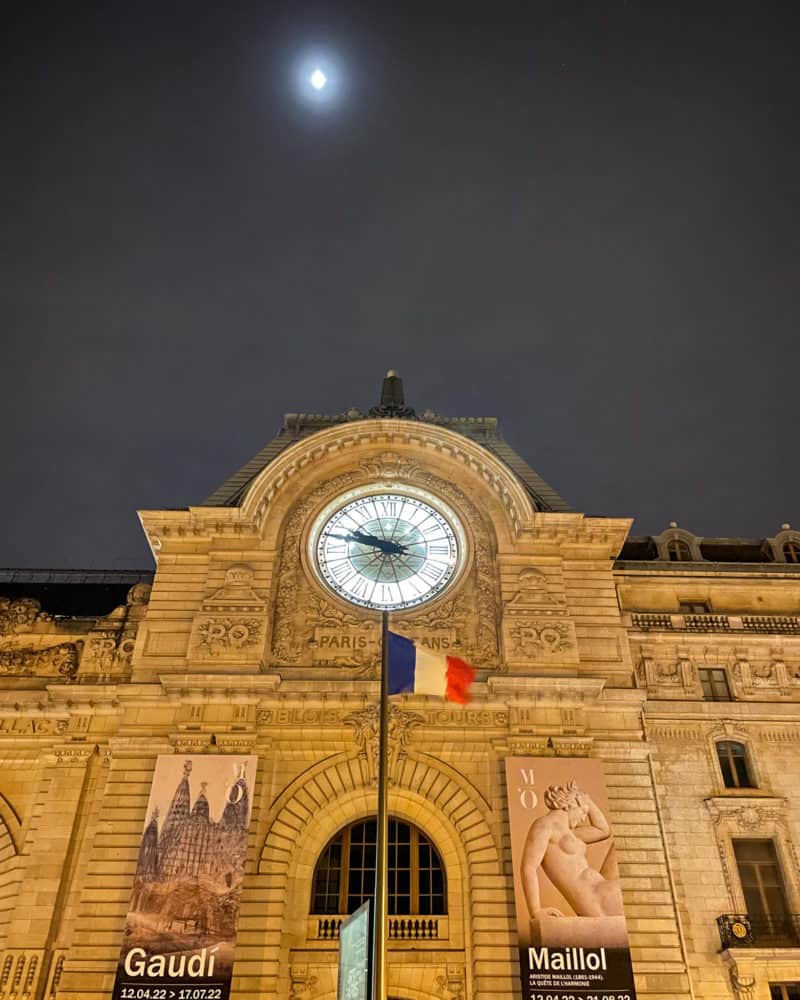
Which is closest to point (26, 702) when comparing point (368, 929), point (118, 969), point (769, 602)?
point (118, 969)

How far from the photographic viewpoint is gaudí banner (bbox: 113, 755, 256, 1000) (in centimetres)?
2119

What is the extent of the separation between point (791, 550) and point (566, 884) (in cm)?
1670

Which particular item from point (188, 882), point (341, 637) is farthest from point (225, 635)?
point (188, 882)

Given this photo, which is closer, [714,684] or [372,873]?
[372,873]

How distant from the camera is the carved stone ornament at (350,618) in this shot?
26.9 meters

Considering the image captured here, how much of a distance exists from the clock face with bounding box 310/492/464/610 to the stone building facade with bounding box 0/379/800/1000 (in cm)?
58

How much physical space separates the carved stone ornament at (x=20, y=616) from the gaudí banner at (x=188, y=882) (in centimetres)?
770

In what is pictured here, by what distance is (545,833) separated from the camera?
23.1 m

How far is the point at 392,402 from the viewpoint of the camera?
119 feet

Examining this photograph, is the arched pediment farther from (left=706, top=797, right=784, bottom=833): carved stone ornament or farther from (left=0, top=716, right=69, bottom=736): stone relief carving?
(left=706, top=797, right=784, bottom=833): carved stone ornament

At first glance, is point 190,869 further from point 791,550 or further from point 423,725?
point 791,550

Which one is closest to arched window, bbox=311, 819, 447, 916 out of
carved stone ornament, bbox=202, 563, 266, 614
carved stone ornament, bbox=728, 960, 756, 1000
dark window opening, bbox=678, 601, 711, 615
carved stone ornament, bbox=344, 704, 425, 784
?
carved stone ornament, bbox=344, 704, 425, 784

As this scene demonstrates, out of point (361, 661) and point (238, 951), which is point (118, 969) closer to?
point (238, 951)

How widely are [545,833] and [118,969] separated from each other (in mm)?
11060
